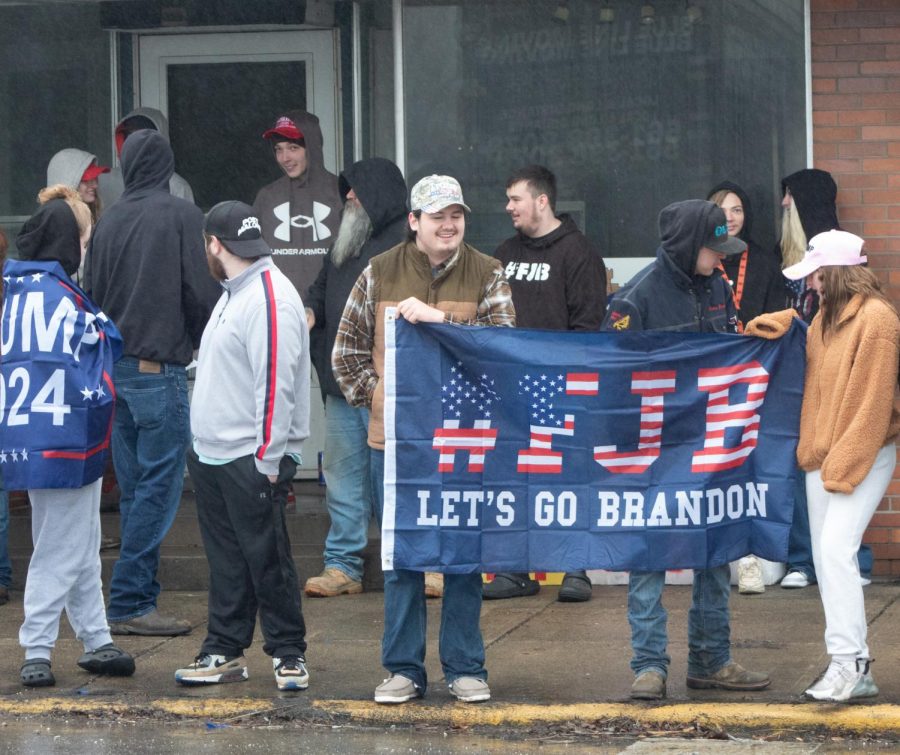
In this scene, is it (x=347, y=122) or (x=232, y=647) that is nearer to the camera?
(x=232, y=647)

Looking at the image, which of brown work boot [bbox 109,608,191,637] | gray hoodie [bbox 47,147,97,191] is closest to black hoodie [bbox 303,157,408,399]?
brown work boot [bbox 109,608,191,637]

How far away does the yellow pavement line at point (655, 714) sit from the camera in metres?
6.43

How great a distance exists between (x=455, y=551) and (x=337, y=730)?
0.83m

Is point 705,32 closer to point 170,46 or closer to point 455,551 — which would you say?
point 170,46

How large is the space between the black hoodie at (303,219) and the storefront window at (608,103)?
535mm

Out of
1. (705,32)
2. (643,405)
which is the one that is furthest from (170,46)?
(643,405)

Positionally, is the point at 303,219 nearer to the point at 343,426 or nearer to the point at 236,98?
the point at 236,98

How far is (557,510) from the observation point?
6.91 meters

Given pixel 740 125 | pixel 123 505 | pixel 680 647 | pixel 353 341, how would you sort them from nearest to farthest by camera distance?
pixel 353 341, pixel 680 647, pixel 123 505, pixel 740 125

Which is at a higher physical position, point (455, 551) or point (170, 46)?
point (170, 46)

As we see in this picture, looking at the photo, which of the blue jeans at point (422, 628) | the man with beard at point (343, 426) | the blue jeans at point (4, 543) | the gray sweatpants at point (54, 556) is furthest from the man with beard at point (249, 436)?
the blue jeans at point (4, 543)

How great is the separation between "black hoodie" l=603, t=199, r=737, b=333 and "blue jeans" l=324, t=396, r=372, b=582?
233 centimetres

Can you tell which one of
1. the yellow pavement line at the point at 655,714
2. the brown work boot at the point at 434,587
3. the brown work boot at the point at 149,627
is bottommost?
the yellow pavement line at the point at 655,714

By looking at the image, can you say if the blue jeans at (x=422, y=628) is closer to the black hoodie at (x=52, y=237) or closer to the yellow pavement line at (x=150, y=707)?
the yellow pavement line at (x=150, y=707)
